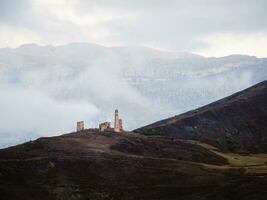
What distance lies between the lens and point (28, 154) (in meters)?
153

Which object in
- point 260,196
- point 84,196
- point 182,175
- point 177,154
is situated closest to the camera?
point 260,196

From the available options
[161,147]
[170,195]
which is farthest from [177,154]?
[170,195]

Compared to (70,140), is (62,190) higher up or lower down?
lower down

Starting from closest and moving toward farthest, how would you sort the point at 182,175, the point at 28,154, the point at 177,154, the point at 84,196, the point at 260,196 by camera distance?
the point at 260,196 < the point at 84,196 < the point at 182,175 < the point at 28,154 < the point at 177,154

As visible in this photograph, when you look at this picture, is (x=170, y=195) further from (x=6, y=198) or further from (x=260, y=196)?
(x=6, y=198)

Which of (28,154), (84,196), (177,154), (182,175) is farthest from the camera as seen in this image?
(177,154)

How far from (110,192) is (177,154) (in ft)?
135

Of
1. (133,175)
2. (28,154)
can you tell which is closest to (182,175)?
(133,175)

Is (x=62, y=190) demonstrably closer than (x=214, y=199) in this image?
No

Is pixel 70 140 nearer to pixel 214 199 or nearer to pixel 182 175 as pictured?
pixel 182 175

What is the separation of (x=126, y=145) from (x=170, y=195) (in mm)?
42791

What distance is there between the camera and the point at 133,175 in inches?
5551

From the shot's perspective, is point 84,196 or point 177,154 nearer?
point 84,196

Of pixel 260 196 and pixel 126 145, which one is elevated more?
pixel 126 145
